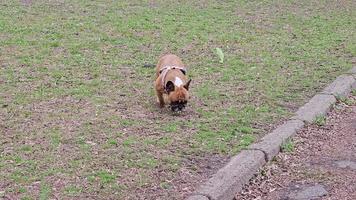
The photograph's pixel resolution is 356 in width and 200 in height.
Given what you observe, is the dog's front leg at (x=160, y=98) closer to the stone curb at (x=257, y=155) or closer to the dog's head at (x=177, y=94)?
the dog's head at (x=177, y=94)

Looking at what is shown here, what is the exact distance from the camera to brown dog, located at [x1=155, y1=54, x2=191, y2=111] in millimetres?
5703

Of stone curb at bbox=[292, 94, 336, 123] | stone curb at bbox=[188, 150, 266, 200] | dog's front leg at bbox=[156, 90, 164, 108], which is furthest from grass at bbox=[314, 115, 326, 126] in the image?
dog's front leg at bbox=[156, 90, 164, 108]

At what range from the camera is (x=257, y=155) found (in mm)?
4949

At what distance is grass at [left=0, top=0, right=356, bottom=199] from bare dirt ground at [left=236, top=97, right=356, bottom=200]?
36 centimetres

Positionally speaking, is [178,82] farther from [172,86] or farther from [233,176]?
[233,176]

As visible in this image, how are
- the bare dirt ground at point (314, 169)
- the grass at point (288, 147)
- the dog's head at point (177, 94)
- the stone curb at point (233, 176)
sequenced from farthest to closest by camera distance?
the dog's head at point (177, 94) < the grass at point (288, 147) < the bare dirt ground at point (314, 169) < the stone curb at point (233, 176)

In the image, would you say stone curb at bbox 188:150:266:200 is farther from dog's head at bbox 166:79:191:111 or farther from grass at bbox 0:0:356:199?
dog's head at bbox 166:79:191:111

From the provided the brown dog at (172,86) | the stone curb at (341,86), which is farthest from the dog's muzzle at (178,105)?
the stone curb at (341,86)

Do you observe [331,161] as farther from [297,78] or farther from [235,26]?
[235,26]

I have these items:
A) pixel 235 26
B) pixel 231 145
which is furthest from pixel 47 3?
pixel 231 145

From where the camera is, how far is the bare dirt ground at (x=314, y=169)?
15.1 ft

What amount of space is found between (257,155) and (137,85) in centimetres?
222

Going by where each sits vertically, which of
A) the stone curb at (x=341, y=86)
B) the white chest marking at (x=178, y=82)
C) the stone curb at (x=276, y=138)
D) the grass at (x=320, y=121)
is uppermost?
the white chest marking at (x=178, y=82)

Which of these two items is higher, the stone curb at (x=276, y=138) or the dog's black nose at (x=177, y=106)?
the stone curb at (x=276, y=138)
